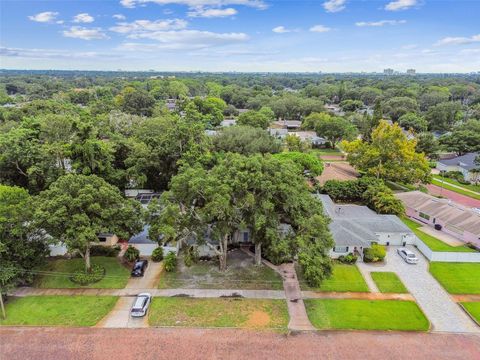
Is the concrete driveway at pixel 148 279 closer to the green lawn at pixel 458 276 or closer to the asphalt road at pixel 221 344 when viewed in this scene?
the asphalt road at pixel 221 344

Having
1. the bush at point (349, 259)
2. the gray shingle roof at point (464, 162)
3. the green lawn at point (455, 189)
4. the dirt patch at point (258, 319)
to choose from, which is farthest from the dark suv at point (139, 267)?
the gray shingle roof at point (464, 162)

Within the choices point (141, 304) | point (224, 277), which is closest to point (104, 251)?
point (141, 304)

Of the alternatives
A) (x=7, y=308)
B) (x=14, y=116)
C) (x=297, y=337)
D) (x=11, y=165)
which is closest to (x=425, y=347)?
(x=297, y=337)

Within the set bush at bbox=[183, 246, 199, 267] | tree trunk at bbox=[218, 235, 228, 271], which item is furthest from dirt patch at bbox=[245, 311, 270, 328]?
bush at bbox=[183, 246, 199, 267]

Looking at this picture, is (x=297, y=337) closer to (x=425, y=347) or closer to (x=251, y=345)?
(x=251, y=345)

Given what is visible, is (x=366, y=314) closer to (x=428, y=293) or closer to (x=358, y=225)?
(x=428, y=293)

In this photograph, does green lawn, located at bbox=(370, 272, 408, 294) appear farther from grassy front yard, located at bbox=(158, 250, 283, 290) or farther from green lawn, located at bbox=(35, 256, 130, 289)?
green lawn, located at bbox=(35, 256, 130, 289)
